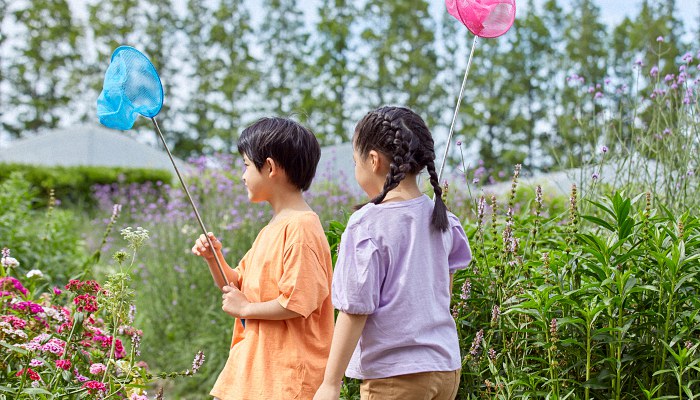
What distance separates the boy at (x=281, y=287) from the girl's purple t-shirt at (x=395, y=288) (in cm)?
32

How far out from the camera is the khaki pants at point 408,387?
6.43ft

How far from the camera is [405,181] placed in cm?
206

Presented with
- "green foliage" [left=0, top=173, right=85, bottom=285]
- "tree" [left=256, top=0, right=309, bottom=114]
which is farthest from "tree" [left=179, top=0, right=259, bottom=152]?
"green foliage" [left=0, top=173, right=85, bottom=285]

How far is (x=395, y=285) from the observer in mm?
1986

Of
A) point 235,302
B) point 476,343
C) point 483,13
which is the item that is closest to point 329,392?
point 235,302

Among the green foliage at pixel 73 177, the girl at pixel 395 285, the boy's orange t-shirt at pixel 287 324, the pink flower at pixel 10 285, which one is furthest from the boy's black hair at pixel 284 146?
the green foliage at pixel 73 177

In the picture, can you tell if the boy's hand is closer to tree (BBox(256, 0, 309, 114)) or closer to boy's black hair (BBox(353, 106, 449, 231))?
boy's black hair (BBox(353, 106, 449, 231))

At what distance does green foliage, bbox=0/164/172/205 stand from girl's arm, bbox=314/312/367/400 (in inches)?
426

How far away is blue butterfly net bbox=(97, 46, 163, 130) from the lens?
8.07 ft

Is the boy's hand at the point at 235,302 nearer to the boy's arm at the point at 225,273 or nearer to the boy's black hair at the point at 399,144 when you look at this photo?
the boy's arm at the point at 225,273

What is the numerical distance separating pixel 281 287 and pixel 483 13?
1246 mm

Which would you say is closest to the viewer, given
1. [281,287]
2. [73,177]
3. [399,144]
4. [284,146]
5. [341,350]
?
[341,350]

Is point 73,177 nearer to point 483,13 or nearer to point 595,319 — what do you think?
point 483,13

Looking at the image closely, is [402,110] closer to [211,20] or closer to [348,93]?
[348,93]
